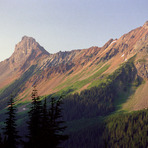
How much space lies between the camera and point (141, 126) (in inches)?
6964

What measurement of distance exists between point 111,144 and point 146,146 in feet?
99.6

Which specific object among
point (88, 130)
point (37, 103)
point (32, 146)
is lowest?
point (88, 130)

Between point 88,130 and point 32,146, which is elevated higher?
point 32,146

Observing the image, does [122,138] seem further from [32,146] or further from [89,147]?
[32,146]

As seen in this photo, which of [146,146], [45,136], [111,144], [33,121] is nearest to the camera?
[45,136]

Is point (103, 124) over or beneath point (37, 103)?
beneath

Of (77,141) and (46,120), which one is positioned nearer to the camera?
(46,120)

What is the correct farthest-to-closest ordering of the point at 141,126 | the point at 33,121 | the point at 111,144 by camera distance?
the point at 141,126 < the point at 111,144 < the point at 33,121

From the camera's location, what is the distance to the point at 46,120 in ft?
53.8

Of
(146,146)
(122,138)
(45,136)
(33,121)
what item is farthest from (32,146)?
(122,138)

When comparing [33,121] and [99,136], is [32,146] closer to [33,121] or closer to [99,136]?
[33,121]

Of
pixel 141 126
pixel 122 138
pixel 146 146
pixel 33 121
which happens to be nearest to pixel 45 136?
pixel 33 121

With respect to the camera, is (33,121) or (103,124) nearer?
(33,121)

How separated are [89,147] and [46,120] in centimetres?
16417
